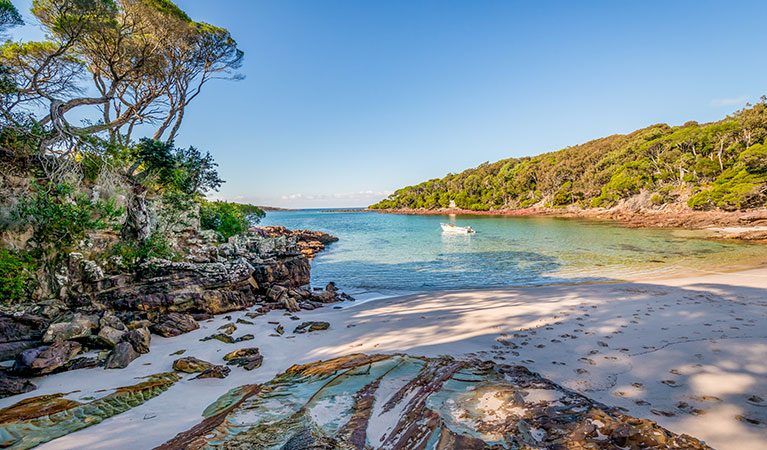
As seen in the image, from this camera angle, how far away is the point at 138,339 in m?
5.12

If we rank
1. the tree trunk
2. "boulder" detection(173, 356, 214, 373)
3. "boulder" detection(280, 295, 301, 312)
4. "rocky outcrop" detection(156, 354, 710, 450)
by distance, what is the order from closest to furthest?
"rocky outcrop" detection(156, 354, 710, 450)
"boulder" detection(173, 356, 214, 373)
"boulder" detection(280, 295, 301, 312)
the tree trunk

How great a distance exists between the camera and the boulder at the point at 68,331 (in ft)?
16.1

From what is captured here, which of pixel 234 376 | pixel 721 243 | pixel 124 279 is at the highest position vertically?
pixel 124 279

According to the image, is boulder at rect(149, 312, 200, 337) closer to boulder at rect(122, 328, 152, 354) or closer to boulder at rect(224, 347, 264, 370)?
boulder at rect(122, 328, 152, 354)

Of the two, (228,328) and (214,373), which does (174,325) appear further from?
(214,373)

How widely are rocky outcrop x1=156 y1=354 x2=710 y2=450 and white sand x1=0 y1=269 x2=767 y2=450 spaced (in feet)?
1.63

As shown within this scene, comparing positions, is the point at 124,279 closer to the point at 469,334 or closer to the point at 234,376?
the point at 234,376

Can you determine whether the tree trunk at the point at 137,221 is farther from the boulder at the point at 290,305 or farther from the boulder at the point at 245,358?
the boulder at the point at 245,358

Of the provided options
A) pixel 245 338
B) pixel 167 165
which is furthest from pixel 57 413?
pixel 167 165

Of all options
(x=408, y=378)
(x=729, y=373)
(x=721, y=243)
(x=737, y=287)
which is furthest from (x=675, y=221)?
(x=408, y=378)

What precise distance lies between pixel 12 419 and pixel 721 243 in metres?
31.6

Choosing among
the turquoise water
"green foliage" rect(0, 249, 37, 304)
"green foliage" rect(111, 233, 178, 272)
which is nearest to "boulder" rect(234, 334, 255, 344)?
"green foliage" rect(111, 233, 178, 272)

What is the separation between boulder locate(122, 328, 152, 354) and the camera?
16.5ft

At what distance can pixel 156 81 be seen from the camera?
12.8m
